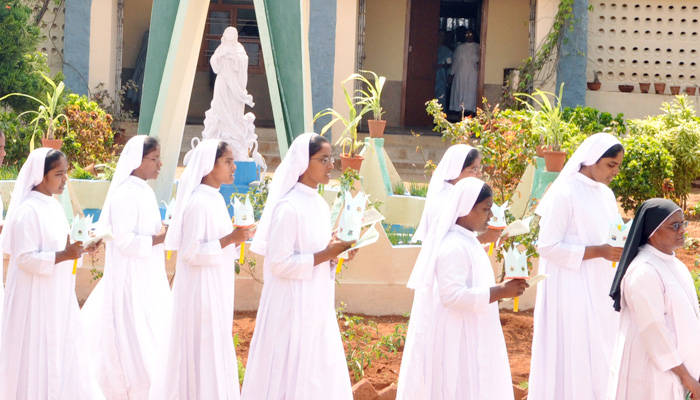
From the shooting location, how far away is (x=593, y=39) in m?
16.2

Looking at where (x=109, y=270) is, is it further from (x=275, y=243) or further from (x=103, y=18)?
(x=103, y=18)

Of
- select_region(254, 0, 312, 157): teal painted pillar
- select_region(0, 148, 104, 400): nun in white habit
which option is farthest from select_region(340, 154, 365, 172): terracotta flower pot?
select_region(0, 148, 104, 400): nun in white habit

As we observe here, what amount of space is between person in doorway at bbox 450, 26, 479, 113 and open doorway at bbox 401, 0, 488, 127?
0.04 metres

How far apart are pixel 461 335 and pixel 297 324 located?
91cm

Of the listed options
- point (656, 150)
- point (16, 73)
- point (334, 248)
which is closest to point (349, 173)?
point (334, 248)

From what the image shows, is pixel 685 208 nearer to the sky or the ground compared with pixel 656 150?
nearer to the ground

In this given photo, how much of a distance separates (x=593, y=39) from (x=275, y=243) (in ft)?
41.4

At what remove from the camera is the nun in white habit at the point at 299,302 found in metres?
4.91

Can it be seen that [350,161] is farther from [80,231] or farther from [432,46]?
[432,46]

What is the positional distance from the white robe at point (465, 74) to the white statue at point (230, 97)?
8649 mm

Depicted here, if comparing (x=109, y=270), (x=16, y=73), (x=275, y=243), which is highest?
(x=16, y=73)

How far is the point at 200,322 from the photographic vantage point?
5.37 metres

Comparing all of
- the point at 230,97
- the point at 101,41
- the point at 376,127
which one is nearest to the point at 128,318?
the point at 230,97

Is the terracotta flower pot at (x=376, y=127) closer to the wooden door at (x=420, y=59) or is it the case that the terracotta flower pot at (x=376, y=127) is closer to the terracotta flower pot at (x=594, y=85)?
the terracotta flower pot at (x=594, y=85)
